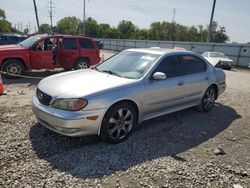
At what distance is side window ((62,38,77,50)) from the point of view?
1077 cm

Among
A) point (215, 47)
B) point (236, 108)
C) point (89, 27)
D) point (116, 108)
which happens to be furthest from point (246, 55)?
point (89, 27)

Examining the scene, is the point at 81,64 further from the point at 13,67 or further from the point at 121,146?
the point at 121,146

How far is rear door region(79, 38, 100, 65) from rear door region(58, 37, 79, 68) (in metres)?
0.30

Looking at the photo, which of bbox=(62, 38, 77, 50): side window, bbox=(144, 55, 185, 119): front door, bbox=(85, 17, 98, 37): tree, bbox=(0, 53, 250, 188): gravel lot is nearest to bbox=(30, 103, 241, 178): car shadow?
bbox=(0, 53, 250, 188): gravel lot

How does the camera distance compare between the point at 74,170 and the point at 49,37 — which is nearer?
the point at 74,170

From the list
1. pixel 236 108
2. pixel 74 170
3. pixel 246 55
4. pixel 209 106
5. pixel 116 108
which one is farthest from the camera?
pixel 246 55

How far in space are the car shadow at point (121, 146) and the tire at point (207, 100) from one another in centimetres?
68

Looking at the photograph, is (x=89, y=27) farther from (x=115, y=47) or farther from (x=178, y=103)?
(x=178, y=103)

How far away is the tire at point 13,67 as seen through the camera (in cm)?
957

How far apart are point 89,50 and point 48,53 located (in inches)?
77.4

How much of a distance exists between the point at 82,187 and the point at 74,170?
0.41 meters

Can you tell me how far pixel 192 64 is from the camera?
6055mm

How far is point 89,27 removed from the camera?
91125 mm

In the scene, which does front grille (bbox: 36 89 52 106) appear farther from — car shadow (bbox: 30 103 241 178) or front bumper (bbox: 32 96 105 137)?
car shadow (bbox: 30 103 241 178)
